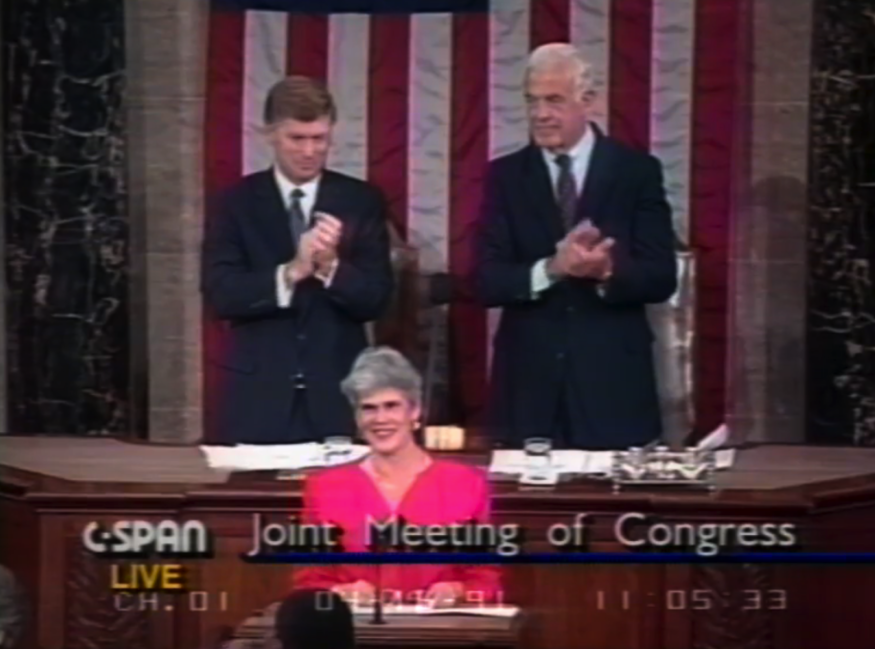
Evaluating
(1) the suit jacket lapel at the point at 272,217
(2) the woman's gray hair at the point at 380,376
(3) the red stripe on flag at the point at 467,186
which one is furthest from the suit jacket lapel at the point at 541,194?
(1) the suit jacket lapel at the point at 272,217

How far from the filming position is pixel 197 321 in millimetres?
6930

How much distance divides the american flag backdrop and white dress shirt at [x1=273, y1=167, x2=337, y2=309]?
73 millimetres

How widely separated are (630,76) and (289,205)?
909 mm

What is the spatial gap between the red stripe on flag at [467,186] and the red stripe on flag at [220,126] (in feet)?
1.76

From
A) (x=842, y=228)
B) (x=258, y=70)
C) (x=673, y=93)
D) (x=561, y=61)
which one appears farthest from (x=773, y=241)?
(x=258, y=70)

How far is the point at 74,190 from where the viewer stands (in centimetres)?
692

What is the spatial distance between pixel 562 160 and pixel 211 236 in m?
0.90

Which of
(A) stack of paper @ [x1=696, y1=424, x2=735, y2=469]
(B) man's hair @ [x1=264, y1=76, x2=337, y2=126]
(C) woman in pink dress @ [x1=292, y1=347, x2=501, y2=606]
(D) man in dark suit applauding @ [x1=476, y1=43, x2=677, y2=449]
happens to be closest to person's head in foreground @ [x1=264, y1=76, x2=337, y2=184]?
(B) man's hair @ [x1=264, y1=76, x2=337, y2=126]

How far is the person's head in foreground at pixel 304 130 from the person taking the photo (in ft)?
22.7

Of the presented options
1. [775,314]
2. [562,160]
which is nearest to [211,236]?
[562,160]

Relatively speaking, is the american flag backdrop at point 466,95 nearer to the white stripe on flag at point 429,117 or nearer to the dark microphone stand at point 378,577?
the white stripe on flag at point 429,117

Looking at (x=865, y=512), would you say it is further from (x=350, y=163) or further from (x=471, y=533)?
(x=350, y=163)

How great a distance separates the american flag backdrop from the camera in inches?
271

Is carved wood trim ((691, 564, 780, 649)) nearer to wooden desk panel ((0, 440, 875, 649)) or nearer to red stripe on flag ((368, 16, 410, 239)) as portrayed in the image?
wooden desk panel ((0, 440, 875, 649))
